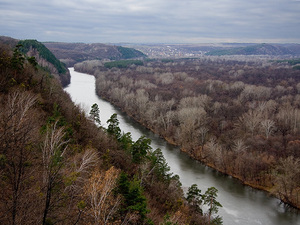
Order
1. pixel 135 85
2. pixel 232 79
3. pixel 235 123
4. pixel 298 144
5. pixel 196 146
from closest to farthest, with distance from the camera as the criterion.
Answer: pixel 298 144 < pixel 196 146 < pixel 235 123 < pixel 135 85 < pixel 232 79

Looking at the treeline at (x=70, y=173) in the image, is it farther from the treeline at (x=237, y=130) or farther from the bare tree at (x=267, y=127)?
the bare tree at (x=267, y=127)

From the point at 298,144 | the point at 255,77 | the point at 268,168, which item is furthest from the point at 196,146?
the point at 255,77

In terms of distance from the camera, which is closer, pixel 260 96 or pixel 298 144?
pixel 298 144

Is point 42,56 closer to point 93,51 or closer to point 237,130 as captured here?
point 237,130

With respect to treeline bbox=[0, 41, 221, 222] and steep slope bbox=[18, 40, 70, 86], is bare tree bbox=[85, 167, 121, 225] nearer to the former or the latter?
treeline bbox=[0, 41, 221, 222]

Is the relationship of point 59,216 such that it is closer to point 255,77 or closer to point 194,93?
point 194,93

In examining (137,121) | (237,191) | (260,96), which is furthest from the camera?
(260,96)

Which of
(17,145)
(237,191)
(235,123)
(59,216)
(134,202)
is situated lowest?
(237,191)

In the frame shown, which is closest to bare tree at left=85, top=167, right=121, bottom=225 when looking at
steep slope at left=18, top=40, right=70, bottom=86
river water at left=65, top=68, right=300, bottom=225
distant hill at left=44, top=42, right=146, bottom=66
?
river water at left=65, top=68, right=300, bottom=225
